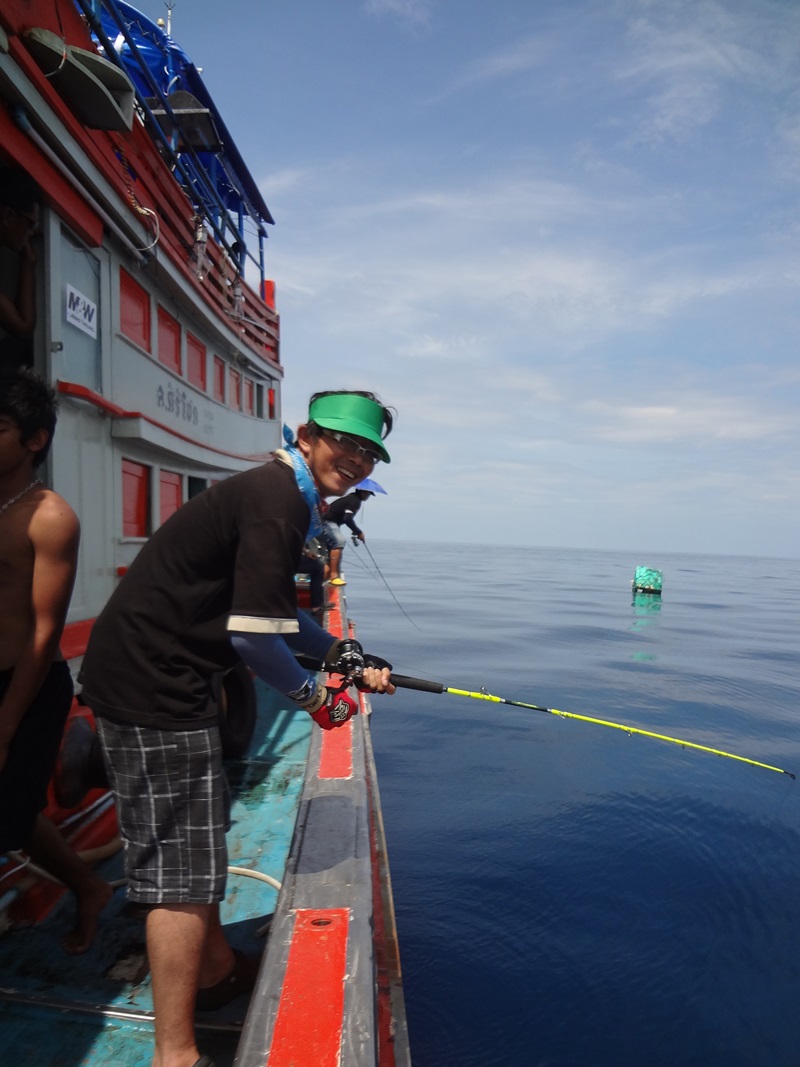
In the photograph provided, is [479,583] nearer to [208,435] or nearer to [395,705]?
[395,705]

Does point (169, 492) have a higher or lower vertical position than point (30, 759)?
higher

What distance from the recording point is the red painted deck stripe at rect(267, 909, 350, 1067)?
63.2 inches

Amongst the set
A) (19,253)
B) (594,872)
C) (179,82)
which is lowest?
(594,872)

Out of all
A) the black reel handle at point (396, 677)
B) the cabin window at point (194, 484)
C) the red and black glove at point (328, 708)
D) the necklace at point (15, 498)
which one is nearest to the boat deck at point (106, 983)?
the red and black glove at point (328, 708)

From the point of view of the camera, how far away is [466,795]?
772 centimetres

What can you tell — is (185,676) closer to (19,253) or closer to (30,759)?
(30,759)

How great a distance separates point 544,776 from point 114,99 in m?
7.64

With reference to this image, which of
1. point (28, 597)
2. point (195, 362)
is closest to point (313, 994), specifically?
point (28, 597)

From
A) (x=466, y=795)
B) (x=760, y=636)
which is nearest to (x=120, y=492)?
(x=466, y=795)

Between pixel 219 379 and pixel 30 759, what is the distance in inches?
261

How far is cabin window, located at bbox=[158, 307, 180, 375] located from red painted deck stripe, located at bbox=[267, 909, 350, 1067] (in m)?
4.99

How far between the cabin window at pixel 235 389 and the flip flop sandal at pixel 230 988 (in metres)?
7.01

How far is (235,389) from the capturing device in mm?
9039

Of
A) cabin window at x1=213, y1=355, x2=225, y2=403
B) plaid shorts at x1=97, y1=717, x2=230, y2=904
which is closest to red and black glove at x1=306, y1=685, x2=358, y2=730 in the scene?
plaid shorts at x1=97, y1=717, x2=230, y2=904
